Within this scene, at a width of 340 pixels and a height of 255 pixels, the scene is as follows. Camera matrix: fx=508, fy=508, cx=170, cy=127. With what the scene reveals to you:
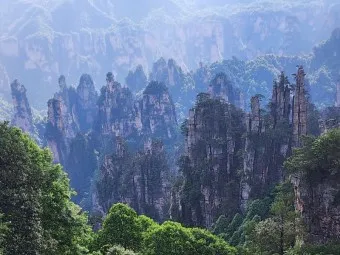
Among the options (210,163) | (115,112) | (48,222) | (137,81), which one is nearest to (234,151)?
(210,163)

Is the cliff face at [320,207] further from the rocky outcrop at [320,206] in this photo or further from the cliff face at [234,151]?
the cliff face at [234,151]

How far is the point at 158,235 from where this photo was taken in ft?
114

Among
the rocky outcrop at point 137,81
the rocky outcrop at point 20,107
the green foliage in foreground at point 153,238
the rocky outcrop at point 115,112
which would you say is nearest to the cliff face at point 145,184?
the green foliage in foreground at point 153,238

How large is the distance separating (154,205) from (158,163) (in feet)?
23.2

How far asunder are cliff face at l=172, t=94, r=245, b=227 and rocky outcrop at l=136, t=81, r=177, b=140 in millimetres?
58640

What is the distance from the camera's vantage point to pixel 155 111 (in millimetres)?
132000

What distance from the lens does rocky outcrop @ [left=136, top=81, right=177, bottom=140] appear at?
131 metres

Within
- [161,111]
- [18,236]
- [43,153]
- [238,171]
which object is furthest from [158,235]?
[161,111]

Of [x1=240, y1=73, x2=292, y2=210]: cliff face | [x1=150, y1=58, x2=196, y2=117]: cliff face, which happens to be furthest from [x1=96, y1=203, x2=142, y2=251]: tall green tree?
[x1=150, y1=58, x2=196, y2=117]: cliff face

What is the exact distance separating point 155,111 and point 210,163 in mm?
66116

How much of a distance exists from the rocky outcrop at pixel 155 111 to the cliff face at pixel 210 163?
5864 cm

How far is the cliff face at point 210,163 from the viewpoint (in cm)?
6412

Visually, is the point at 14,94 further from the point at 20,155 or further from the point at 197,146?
the point at 20,155

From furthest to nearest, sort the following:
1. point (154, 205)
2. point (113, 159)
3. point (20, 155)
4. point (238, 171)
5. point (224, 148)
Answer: point (113, 159) < point (154, 205) < point (224, 148) < point (238, 171) < point (20, 155)
